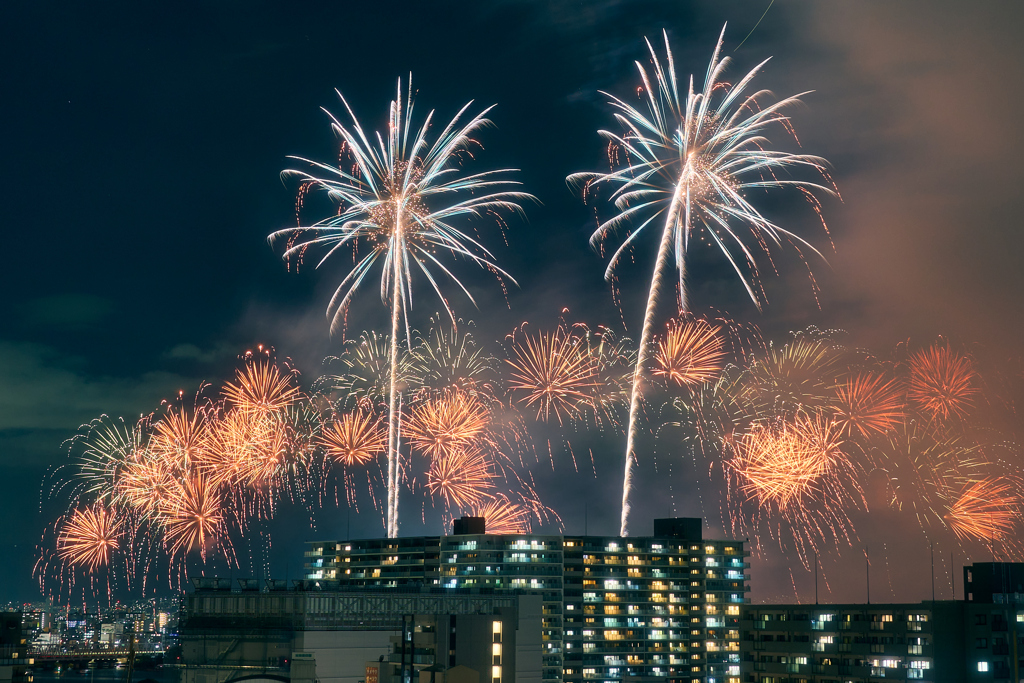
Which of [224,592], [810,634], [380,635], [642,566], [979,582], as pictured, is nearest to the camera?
[380,635]

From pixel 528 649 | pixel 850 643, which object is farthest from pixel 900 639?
pixel 528 649

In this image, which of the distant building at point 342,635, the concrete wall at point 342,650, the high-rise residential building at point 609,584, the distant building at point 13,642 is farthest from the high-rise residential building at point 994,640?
the distant building at point 13,642

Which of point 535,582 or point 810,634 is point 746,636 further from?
point 535,582

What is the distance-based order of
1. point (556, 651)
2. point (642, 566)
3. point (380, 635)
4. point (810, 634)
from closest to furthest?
point (380, 635) < point (810, 634) < point (556, 651) < point (642, 566)

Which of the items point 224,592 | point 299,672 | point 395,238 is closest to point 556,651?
point 224,592

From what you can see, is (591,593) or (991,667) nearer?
(991,667)

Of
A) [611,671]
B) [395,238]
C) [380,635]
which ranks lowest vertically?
[611,671]

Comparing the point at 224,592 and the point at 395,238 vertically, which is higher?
the point at 395,238
